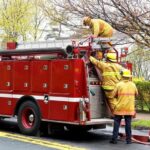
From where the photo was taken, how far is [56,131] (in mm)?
13805

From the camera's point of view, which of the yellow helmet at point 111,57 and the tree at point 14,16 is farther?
the tree at point 14,16

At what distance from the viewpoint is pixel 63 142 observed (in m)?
12.3

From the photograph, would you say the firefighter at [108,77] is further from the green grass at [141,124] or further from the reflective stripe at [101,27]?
the green grass at [141,124]

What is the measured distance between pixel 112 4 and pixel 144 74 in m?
32.3

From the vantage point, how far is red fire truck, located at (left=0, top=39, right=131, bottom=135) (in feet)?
40.4

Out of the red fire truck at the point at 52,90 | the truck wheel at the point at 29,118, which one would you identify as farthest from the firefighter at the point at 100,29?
the truck wheel at the point at 29,118

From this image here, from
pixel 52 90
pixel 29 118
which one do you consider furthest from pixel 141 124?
pixel 52 90

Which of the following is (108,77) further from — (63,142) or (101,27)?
A: (63,142)

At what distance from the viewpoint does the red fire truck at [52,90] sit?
12.3 meters

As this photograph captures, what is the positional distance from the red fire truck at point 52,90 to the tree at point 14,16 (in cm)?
1560

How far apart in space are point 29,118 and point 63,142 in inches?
65.6

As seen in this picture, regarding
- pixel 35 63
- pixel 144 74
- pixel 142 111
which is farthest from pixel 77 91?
pixel 144 74

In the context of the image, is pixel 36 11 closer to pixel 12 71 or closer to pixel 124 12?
pixel 124 12

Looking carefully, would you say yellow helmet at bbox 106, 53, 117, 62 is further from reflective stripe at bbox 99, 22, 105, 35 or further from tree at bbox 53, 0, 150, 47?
tree at bbox 53, 0, 150, 47
